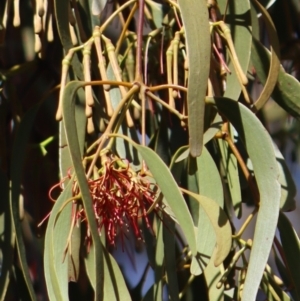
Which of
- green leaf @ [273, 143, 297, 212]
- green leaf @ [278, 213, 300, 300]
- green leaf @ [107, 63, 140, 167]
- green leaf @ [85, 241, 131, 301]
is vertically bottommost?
green leaf @ [278, 213, 300, 300]

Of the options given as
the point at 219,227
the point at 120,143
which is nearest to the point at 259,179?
the point at 219,227

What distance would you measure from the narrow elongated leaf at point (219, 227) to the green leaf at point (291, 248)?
0.11 meters

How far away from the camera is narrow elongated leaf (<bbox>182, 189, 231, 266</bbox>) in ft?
1.80

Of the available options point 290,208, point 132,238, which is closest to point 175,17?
point 290,208

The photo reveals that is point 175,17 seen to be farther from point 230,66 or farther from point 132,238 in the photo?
point 132,238

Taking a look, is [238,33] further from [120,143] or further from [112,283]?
[112,283]

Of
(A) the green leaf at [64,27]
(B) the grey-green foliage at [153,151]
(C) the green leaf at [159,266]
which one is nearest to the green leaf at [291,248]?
(B) the grey-green foliage at [153,151]

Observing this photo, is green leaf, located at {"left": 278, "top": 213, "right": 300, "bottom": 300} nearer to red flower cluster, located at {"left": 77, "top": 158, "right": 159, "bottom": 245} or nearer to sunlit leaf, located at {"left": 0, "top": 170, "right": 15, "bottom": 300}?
red flower cluster, located at {"left": 77, "top": 158, "right": 159, "bottom": 245}

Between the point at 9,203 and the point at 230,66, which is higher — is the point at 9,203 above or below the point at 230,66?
below

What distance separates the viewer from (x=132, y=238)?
1.04 meters

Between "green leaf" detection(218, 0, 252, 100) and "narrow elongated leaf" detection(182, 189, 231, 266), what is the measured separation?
0.32 ft

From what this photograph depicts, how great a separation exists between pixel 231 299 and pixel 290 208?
0.35ft

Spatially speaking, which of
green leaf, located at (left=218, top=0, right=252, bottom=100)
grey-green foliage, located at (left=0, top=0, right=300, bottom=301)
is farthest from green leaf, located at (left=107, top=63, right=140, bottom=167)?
green leaf, located at (left=218, top=0, right=252, bottom=100)

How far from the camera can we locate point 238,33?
66 centimetres
